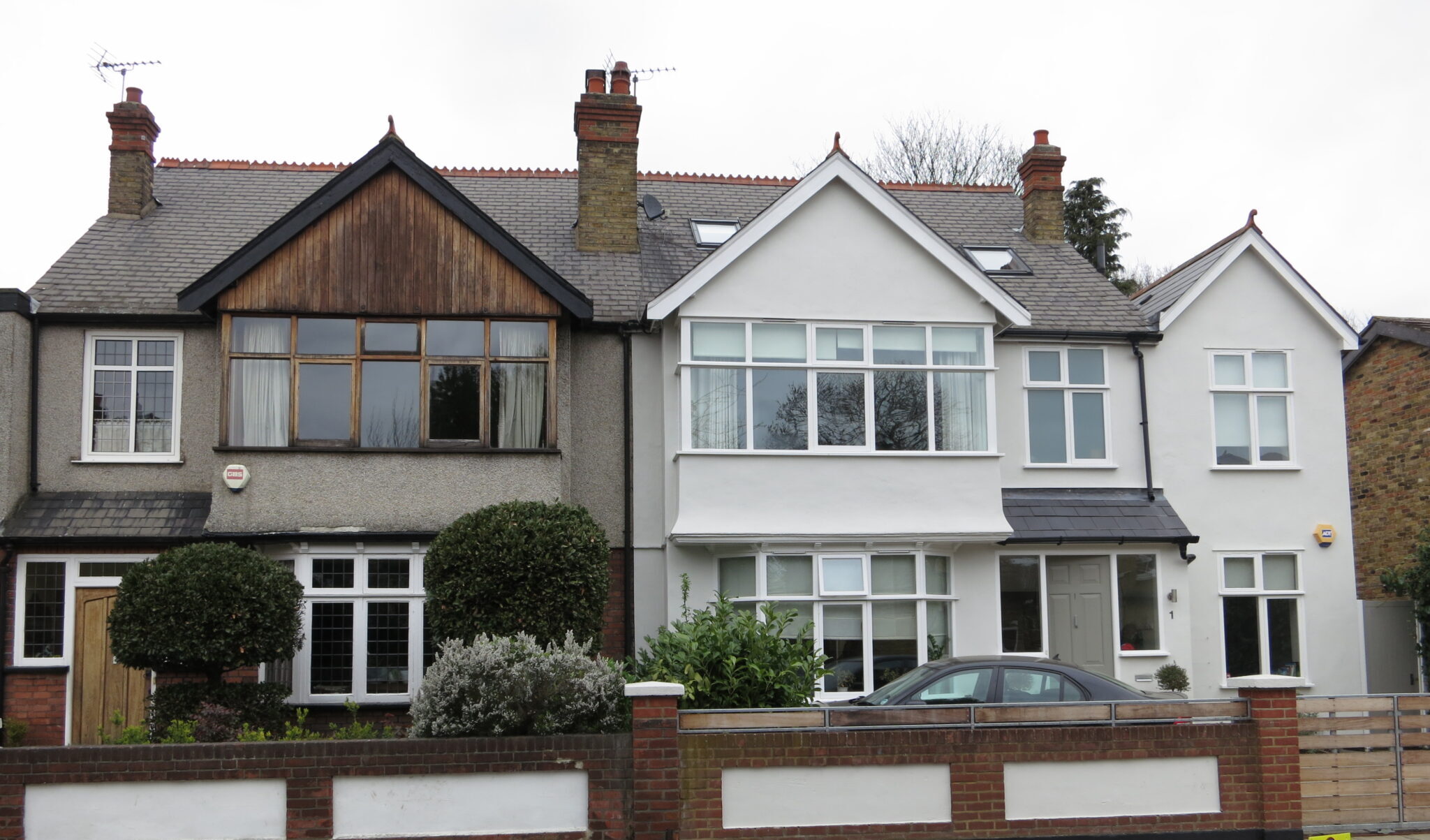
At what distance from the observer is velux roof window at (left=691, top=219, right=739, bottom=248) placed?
1966 cm

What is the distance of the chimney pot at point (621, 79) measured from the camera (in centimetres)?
2030

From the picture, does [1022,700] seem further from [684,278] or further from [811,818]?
[684,278]

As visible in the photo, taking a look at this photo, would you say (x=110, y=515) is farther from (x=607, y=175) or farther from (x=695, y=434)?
(x=607, y=175)

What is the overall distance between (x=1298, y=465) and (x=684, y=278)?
9261 millimetres

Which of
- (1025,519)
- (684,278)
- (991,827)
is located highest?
(684,278)

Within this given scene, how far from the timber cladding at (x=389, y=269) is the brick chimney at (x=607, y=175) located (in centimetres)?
304

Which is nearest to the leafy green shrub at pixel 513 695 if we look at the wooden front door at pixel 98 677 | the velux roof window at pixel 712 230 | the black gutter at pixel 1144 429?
the wooden front door at pixel 98 677

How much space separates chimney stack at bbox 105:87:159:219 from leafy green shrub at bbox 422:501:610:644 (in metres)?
8.50

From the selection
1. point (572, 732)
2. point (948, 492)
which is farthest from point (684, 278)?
point (572, 732)

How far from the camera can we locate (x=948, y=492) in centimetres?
1681

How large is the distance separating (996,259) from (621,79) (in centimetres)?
651

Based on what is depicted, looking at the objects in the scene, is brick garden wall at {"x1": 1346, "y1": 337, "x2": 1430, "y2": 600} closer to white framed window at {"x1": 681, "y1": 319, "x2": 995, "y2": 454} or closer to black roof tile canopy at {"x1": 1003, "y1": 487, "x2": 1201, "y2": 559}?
black roof tile canopy at {"x1": 1003, "y1": 487, "x2": 1201, "y2": 559}

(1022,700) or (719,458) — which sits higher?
(719,458)

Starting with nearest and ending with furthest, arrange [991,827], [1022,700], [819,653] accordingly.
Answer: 1. [991,827]
2. [1022,700]
3. [819,653]
